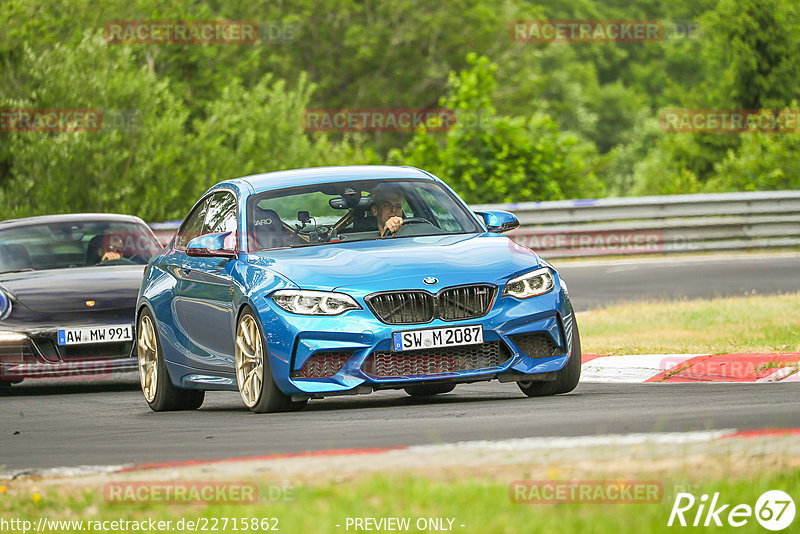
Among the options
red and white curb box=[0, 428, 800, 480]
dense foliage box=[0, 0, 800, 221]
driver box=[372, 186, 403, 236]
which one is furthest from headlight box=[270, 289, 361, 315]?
dense foliage box=[0, 0, 800, 221]

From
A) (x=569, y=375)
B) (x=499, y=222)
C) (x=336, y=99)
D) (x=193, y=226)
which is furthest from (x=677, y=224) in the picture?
(x=336, y=99)

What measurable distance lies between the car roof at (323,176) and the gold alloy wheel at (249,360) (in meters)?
1.27

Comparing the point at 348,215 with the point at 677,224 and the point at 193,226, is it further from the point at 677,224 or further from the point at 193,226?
the point at 677,224

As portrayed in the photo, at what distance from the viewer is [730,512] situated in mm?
4875

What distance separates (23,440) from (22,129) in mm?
20608

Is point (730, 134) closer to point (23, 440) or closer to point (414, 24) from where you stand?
point (414, 24)

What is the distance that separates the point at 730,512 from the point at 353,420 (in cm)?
370

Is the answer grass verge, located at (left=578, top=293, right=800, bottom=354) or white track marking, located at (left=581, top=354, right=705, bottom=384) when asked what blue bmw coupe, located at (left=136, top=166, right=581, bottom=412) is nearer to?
white track marking, located at (left=581, top=354, right=705, bottom=384)

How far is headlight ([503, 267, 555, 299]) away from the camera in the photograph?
29.2 feet

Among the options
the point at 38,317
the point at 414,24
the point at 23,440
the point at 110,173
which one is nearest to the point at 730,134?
the point at 414,24

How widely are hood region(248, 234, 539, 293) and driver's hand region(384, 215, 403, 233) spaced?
1.13ft

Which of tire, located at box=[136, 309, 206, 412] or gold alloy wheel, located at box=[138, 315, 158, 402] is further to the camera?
gold alloy wheel, located at box=[138, 315, 158, 402]

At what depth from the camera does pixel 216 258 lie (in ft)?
32.5

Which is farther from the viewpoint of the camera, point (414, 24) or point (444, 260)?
point (414, 24)
